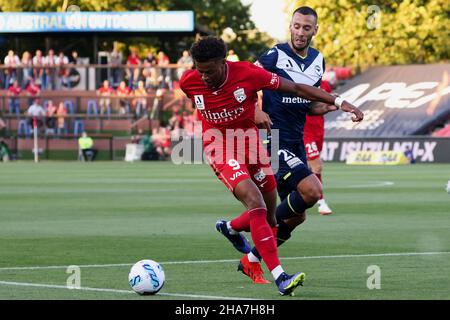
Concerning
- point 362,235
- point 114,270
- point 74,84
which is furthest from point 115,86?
point 114,270

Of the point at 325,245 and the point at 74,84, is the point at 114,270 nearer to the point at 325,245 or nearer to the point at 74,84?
the point at 325,245

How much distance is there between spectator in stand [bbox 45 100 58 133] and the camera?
55.0 m

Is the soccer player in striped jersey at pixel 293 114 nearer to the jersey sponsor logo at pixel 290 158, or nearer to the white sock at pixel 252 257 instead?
the jersey sponsor logo at pixel 290 158

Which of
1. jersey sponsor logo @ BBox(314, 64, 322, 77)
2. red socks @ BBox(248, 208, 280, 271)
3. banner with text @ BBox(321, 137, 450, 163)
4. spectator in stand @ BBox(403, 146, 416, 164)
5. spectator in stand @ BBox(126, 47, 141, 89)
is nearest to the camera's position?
red socks @ BBox(248, 208, 280, 271)

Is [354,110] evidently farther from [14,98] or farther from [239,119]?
[14,98]

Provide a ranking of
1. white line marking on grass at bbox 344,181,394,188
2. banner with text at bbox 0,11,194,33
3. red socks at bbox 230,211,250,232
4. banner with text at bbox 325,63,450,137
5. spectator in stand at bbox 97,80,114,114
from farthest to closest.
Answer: banner with text at bbox 0,11,194,33, spectator in stand at bbox 97,80,114,114, banner with text at bbox 325,63,450,137, white line marking on grass at bbox 344,181,394,188, red socks at bbox 230,211,250,232

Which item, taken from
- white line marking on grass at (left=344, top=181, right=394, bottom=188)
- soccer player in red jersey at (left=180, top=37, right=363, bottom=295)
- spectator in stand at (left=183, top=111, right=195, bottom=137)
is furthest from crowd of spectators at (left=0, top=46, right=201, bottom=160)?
soccer player in red jersey at (left=180, top=37, right=363, bottom=295)

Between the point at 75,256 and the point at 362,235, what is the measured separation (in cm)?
419

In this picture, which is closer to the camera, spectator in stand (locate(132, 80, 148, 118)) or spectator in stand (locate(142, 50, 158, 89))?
spectator in stand (locate(132, 80, 148, 118))

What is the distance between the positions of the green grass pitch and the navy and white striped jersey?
1.35 meters

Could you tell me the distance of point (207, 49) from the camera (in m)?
10.1

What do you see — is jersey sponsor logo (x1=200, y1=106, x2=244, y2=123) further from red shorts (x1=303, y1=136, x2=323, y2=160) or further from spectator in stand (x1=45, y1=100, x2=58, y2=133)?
spectator in stand (x1=45, y1=100, x2=58, y2=133)

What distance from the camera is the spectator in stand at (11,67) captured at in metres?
57.0
